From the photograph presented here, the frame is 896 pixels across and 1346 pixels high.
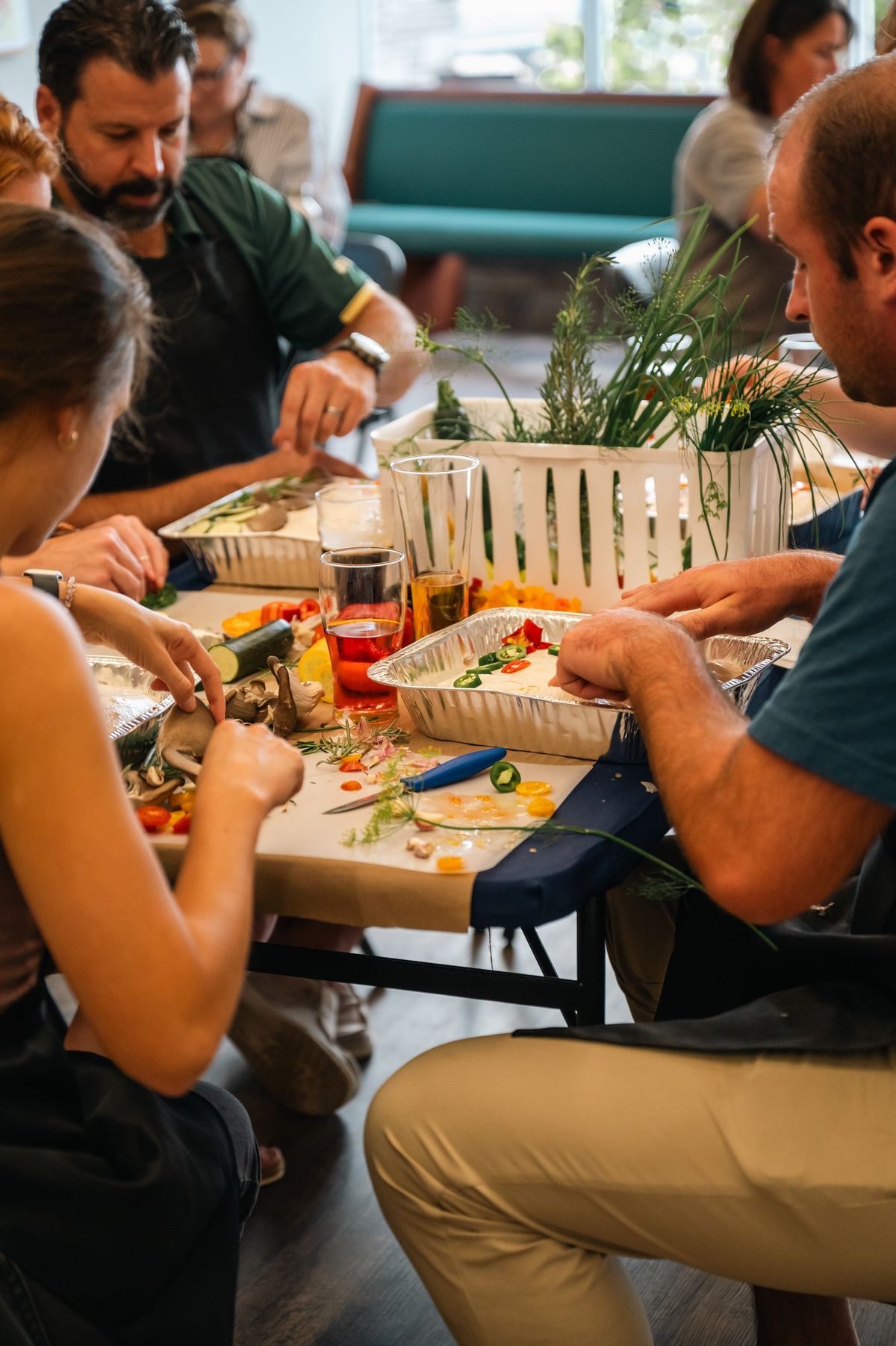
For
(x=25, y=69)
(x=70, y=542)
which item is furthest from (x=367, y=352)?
Answer: (x=25, y=69)

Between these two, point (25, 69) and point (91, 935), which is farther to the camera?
point (25, 69)

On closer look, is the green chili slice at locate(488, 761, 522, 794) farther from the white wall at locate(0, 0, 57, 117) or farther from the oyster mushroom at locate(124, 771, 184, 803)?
the white wall at locate(0, 0, 57, 117)

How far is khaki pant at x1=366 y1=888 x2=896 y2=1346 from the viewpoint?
1088 mm

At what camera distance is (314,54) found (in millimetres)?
8273

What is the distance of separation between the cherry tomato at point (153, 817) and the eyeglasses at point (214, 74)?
355 cm

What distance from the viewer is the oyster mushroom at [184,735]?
127cm

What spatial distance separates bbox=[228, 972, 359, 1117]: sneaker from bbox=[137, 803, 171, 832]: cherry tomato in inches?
35.5

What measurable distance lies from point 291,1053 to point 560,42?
7.88 m

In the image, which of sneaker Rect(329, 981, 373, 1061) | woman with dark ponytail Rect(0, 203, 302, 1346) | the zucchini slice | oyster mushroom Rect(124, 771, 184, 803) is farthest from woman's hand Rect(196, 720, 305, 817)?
sneaker Rect(329, 981, 373, 1061)

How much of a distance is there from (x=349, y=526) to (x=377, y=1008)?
963 millimetres

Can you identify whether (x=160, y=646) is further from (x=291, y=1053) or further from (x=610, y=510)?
(x=291, y=1053)

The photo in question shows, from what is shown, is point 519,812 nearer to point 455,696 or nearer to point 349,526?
point 455,696

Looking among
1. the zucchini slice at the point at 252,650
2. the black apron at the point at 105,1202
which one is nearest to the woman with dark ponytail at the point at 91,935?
the black apron at the point at 105,1202

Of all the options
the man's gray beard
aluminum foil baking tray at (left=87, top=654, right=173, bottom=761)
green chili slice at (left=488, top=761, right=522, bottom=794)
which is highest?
the man's gray beard
